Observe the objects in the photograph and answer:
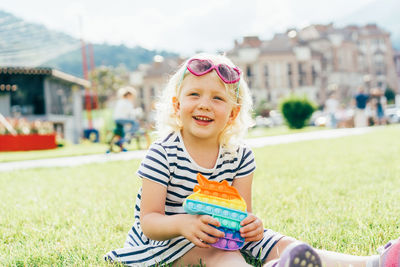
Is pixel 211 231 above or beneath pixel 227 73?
beneath

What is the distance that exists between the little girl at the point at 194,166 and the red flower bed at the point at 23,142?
570 inches

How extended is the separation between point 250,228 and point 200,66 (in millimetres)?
823

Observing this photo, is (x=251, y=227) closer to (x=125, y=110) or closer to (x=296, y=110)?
(x=125, y=110)

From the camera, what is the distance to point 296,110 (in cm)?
2150

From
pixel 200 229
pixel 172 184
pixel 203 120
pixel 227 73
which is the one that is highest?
pixel 227 73

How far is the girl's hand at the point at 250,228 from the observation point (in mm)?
1729

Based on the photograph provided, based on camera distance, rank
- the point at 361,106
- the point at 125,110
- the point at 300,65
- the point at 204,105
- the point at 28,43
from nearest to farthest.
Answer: the point at 204,105 → the point at 125,110 → the point at 361,106 → the point at 28,43 → the point at 300,65

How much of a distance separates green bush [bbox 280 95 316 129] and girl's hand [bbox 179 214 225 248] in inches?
805

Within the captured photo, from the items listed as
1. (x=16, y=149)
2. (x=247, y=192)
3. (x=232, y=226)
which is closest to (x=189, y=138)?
(x=247, y=192)

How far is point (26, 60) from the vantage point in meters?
20.5

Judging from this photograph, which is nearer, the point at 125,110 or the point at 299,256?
the point at 299,256

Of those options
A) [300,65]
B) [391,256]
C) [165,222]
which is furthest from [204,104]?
[300,65]

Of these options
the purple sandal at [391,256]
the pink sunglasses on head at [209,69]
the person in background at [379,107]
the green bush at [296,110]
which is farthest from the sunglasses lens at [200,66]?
the green bush at [296,110]

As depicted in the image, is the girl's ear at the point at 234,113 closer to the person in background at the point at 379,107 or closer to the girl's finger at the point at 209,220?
the girl's finger at the point at 209,220
